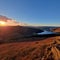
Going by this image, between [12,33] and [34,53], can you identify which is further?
[12,33]

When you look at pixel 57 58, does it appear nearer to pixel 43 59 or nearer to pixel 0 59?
pixel 43 59

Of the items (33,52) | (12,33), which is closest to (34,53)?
(33,52)

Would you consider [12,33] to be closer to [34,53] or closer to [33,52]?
[33,52]

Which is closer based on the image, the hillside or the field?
the hillside

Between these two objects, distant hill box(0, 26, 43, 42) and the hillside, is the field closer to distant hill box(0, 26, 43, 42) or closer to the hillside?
the hillside

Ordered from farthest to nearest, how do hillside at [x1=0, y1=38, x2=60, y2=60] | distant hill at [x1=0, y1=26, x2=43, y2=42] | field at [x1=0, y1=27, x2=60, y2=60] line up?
distant hill at [x1=0, y1=26, x2=43, y2=42] → field at [x1=0, y1=27, x2=60, y2=60] → hillside at [x1=0, y1=38, x2=60, y2=60]

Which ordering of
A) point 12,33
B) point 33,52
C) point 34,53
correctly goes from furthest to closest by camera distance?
point 12,33, point 33,52, point 34,53

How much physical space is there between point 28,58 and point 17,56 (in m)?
1.65

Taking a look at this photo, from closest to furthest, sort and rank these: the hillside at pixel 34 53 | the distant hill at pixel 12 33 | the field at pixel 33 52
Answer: the hillside at pixel 34 53
the field at pixel 33 52
the distant hill at pixel 12 33

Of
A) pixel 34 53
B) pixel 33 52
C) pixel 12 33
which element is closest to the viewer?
pixel 34 53

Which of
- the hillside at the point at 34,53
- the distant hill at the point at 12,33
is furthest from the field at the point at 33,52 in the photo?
the distant hill at the point at 12,33

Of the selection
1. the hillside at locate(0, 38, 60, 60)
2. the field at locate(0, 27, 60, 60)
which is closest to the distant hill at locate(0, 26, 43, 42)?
the field at locate(0, 27, 60, 60)

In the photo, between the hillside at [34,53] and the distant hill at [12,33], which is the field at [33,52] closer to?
the hillside at [34,53]

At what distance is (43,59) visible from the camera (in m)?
13.7
